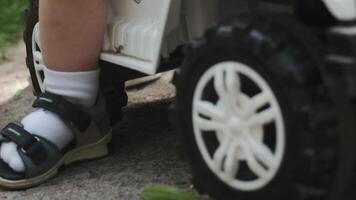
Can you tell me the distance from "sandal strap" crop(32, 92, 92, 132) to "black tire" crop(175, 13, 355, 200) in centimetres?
45

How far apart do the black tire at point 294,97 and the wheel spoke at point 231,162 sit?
0.08ft

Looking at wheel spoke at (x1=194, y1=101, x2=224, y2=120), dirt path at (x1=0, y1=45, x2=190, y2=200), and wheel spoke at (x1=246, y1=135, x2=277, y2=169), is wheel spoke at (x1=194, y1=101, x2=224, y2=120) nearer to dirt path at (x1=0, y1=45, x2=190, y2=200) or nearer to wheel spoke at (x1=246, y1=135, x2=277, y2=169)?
wheel spoke at (x1=246, y1=135, x2=277, y2=169)

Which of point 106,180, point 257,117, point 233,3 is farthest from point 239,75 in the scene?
point 106,180

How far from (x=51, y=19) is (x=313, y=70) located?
0.65 metres

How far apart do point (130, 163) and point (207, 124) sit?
1.59ft

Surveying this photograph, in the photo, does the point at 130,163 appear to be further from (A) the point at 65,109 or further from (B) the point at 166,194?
(B) the point at 166,194

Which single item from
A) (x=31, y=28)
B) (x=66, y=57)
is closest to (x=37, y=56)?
(x=31, y=28)

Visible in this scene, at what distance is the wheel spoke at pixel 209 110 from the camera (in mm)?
1153

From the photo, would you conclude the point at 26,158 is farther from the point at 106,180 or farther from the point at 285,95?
the point at 285,95

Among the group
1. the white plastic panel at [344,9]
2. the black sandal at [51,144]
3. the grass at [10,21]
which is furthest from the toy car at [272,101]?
the grass at [10,21]

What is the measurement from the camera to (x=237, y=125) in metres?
1.13

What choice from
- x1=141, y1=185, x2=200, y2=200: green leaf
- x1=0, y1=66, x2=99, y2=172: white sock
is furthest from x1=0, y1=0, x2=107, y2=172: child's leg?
x1=141, y1=185, x2=200, y2=200: green leaf

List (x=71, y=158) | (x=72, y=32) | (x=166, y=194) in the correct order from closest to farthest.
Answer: (x=166, y=194), (x=72, y=32), (x=71, y=158)

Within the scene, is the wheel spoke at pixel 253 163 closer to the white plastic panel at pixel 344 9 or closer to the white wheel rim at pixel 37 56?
the white plastic panel at pixel 344 9
